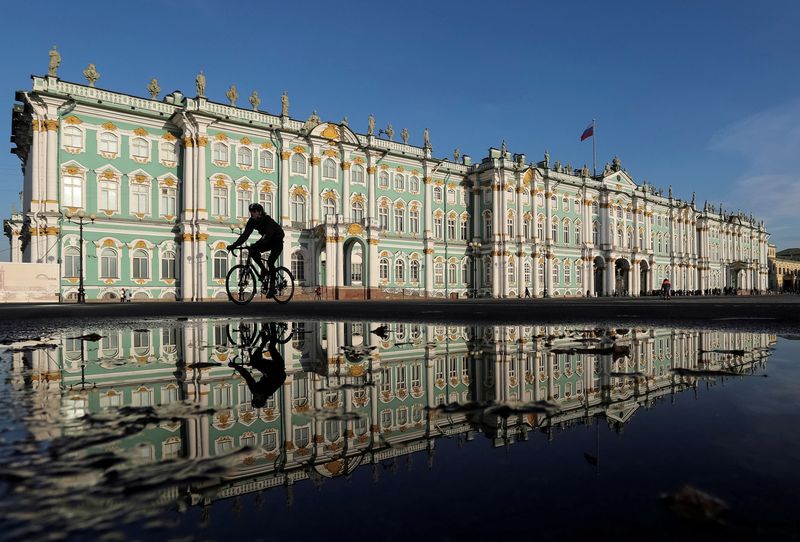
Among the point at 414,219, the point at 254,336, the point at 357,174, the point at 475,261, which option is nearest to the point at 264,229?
the point at 254,336

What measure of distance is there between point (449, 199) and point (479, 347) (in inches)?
1797

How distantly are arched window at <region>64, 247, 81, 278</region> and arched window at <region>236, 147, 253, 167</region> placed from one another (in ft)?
38.7

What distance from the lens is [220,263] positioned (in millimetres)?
34688

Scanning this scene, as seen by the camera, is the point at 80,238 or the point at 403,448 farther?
the point at 80,238

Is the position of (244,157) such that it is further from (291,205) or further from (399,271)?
(399,271)

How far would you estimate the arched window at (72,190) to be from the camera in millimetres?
30094

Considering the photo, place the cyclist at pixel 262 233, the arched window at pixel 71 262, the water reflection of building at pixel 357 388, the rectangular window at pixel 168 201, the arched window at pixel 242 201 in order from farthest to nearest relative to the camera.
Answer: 1. the arched window at pixel 242 201
2. the rectangular window at pixel 168 201
3. the arched window at pixel 71 262
4. the cyclist at pixel 262 233
5. the water reflection of building at pixel 357 388

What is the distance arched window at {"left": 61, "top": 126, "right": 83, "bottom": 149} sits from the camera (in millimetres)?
30141

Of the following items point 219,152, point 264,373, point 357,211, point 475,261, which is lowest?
point 264,373

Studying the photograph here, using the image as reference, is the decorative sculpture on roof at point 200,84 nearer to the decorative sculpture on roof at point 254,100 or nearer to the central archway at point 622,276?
the decorative sculpture on roof at point 254,100

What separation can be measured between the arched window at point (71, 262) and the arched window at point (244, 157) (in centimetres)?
1179

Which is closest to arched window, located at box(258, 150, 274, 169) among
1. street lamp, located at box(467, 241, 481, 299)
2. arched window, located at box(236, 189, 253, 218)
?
arched window, located at box(236, 189, 253, 218)

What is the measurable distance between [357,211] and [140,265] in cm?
1687

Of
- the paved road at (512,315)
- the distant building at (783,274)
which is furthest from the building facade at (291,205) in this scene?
the distant building at (783,274)
